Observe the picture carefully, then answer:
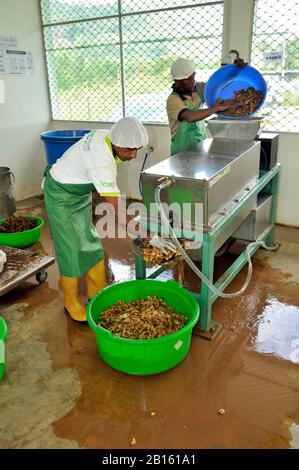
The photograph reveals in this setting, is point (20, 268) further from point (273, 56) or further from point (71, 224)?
point (273, 56)

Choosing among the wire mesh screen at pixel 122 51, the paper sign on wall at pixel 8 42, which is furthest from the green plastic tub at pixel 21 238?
the paper sign on wall at pixel 8 42

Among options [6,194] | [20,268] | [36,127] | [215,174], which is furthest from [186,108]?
[36,127]

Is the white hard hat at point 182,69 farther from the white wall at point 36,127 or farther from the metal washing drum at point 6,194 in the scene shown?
the metal washing drum at point 6,194

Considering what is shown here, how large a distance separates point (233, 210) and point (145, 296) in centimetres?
68

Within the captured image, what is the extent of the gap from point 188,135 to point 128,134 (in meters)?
1.13

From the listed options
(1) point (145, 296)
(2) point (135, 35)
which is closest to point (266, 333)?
(1) point (145, 296)

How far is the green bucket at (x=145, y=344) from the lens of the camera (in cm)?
171

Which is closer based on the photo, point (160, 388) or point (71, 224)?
point (160, 388)

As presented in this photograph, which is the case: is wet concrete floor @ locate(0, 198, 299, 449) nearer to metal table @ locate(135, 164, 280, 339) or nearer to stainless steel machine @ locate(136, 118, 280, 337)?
metal table @ locate(135, 164, 280, 339)

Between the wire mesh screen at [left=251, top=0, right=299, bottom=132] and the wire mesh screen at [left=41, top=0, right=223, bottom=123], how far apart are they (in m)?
0.35

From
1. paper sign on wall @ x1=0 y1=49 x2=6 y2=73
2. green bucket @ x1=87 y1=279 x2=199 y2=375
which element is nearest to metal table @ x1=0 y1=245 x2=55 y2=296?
green bucket @ x1=87 y1=279 x2=199 y2=375

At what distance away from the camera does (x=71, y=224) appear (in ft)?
6.88

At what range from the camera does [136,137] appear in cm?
177

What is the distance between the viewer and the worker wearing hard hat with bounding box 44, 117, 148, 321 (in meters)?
1.82
